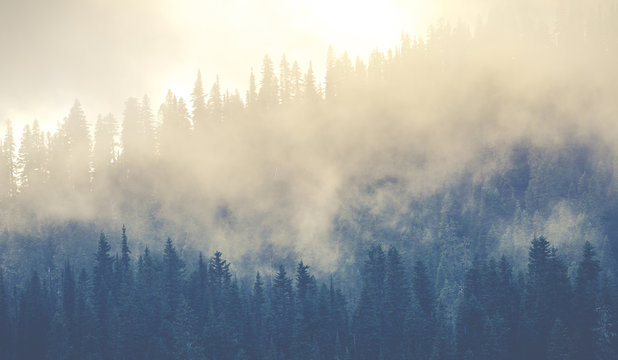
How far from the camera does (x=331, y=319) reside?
9488 cm

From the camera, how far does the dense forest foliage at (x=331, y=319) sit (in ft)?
283

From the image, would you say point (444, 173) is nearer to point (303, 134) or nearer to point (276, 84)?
point (303, 134)

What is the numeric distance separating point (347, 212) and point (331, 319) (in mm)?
42083

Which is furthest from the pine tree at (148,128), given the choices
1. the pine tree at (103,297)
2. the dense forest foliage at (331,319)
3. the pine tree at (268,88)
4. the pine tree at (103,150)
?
the dense forest foliage at (331,319)

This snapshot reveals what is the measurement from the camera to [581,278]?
88.9 meters

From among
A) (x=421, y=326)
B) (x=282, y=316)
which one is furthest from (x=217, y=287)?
(x=421, y=326)

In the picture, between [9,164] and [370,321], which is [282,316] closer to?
[370,321]

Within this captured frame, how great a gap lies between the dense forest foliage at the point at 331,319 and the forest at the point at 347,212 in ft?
0.90

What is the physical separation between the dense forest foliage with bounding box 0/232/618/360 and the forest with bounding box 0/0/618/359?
0.28 m

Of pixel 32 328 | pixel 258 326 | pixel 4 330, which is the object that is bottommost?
pixel 258 326

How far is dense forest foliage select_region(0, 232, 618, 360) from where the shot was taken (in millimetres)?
86250

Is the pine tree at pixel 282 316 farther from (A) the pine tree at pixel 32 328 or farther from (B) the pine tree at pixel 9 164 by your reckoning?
(B) the pine tree at pixel 9 164

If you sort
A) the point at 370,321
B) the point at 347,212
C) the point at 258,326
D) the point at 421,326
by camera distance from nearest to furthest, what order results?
the point at 421,326
the point at 370,321
the point at 258,326
the point at 347,212

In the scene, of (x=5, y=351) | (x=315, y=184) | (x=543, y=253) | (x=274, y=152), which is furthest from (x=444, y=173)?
(x=5, y=351)
